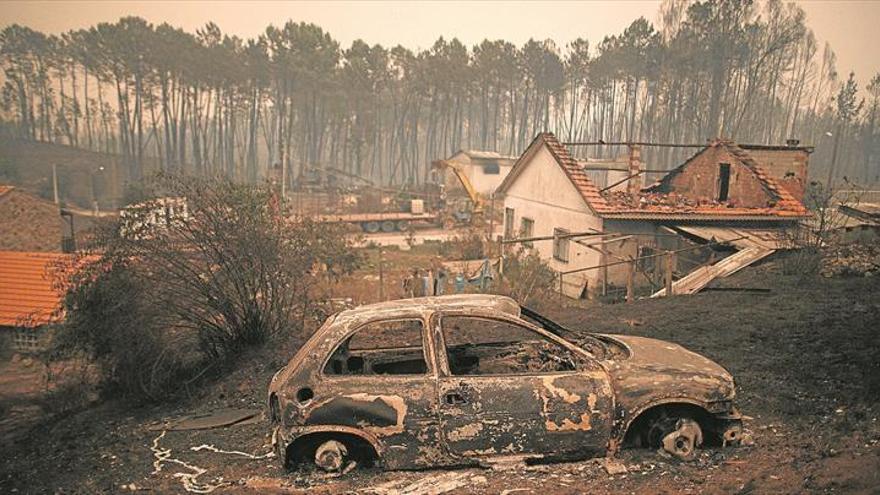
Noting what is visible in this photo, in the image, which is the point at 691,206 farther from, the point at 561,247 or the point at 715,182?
the point at 561,247

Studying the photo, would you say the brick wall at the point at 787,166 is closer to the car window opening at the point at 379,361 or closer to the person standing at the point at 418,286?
the person standing at the point at 418,286

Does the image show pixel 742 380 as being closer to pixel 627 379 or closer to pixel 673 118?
pixel 627 379

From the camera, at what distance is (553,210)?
19.5m

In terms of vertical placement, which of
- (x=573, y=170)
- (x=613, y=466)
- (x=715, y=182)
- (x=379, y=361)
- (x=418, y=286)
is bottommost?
(x=418, y=286)

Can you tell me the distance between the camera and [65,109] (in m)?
60.7

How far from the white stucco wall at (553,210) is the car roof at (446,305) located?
40.6ft

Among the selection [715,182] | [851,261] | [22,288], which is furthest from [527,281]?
[22,288]

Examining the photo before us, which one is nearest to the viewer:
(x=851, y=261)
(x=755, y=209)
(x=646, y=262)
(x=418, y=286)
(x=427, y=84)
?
(x=851, y=261)

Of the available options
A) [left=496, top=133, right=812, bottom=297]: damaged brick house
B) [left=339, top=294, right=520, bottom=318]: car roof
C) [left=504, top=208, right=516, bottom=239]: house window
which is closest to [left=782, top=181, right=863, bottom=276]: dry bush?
[left=496, top=133, right=812, bottom=297]: damaged brick house

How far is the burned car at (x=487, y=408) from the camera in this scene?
4.39m

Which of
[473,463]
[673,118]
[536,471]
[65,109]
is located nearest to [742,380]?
[536,471]

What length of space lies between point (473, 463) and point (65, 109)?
7039 centimetres

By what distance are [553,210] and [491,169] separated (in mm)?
26688

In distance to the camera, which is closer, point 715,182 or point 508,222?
point 715,182
